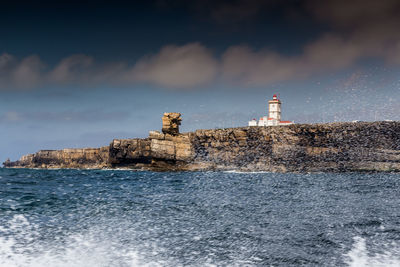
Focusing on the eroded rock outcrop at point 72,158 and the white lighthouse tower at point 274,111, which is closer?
the white lighthouse tower at point 274,111

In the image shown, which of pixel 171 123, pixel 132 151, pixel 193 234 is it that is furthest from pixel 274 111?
pixel 193 234

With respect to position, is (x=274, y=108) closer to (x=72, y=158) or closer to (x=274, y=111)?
(x=274, y=111)

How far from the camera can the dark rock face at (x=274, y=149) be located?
8417 centimetres

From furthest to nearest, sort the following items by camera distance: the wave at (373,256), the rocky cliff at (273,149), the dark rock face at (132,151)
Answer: the dark rock face at (132,151), the rocky cliff at (273,149), the wave at (373,256)

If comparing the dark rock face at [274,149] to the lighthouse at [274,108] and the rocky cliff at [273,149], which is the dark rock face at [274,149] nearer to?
the rocky cliff at [273,149]

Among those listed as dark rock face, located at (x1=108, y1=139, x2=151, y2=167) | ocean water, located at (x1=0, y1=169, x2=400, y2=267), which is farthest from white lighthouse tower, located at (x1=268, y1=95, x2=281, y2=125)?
ocean water, located at (x1=0, y1=169, x2=400, y2=267)

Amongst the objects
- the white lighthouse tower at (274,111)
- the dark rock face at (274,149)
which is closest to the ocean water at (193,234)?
the dark rock face at (274,149)

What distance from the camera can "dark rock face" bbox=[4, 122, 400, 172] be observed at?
276ft

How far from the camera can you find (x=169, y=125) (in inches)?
3263

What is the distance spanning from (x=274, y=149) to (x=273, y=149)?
33cm

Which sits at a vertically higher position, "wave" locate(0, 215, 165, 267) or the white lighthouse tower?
the white lighthouse tower

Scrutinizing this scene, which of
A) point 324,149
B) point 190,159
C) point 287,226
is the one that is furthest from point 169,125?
point 287,226

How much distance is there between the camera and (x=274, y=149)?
332 ft

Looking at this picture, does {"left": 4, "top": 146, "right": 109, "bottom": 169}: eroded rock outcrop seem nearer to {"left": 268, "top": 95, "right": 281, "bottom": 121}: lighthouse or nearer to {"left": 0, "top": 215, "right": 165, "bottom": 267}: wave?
{"left": 268, "top": 95, "right": 281, "bottom": 121}: lighthouse
